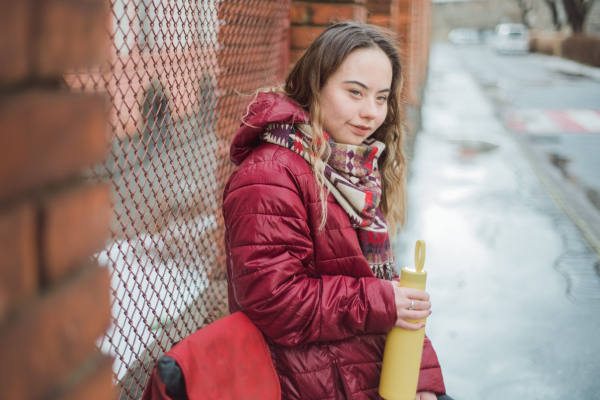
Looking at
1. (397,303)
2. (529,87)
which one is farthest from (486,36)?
(397,303)

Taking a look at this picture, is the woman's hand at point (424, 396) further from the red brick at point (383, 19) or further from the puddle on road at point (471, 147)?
the puddle on road at point (471, 147)

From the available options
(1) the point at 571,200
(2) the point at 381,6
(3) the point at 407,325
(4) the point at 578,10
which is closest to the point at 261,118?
(3) the point at 407,325

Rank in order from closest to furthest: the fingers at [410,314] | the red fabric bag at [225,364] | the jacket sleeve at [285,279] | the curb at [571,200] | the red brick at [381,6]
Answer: the red fabric bag at [225,364]
the jacket sleeve at [285,279]
the fingers at [410,314]
the curb at [571,200]
the red brick at [381,6]

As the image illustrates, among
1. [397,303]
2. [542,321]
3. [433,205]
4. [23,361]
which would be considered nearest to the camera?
[23,361]

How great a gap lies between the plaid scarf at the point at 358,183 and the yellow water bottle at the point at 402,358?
0.20 metres

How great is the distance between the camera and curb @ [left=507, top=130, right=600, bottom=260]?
513cm

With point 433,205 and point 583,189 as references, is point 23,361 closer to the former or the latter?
point 433,205

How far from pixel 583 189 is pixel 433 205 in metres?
2.14

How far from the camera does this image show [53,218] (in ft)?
1.89

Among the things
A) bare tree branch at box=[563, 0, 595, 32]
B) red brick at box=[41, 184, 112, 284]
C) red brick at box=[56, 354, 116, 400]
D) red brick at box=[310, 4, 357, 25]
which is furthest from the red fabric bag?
bare tree branch at box=[563, 0, 595, 32]

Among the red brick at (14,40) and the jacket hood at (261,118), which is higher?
the red brick at (14,40)

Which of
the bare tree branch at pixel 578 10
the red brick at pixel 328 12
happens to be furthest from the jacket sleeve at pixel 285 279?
the bare tree branch at pixel 578 10

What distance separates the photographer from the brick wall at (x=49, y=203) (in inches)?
20.3

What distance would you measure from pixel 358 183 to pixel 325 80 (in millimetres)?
410
